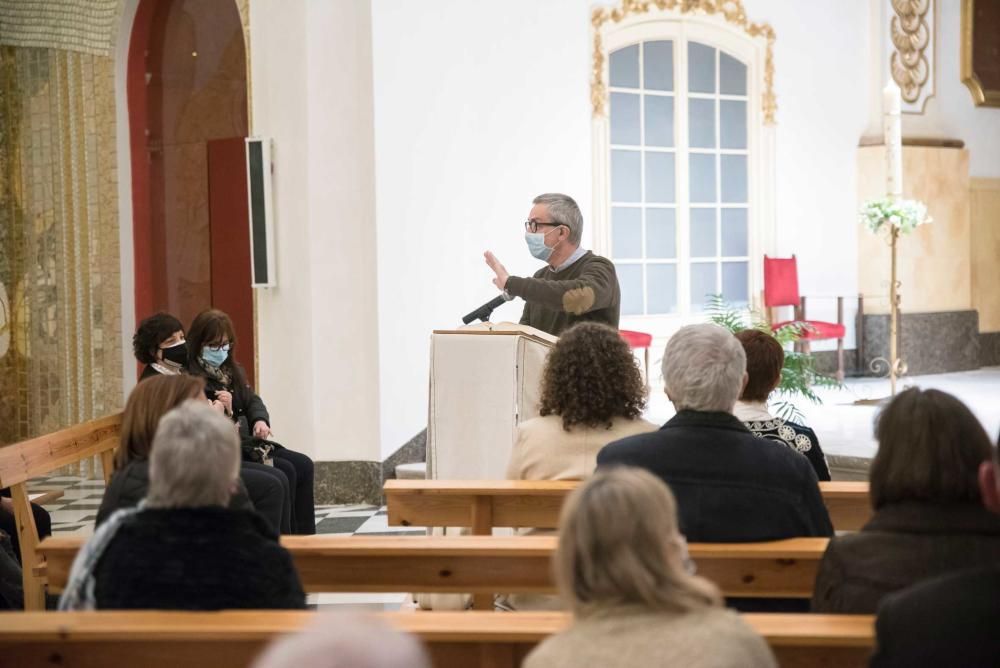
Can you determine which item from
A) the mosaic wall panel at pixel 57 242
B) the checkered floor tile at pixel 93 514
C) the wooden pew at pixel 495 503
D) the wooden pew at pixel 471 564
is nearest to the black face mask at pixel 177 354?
Answer: the checkered floor tile at pixel 93 514

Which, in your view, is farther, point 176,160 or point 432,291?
point 176,160

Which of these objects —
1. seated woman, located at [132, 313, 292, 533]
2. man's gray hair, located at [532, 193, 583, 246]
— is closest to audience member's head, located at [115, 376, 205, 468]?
seated woman, located at [132, 313, 292, 533]

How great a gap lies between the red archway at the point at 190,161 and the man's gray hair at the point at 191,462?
566cm

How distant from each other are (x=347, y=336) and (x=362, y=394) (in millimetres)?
348

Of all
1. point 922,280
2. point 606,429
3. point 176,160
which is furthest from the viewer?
point 922,280

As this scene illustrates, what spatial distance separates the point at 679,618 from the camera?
1.93 meters

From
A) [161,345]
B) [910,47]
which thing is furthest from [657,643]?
[910,47]

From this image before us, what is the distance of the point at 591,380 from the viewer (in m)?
3.87

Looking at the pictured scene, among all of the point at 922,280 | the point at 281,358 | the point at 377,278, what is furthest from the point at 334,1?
the point at 922,280

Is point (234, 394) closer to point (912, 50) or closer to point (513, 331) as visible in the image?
point (513, 331)

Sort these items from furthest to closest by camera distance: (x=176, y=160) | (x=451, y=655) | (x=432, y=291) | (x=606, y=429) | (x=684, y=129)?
(x=684, y=129), (x=176, y=160), (x=432, y=291), (x=606, y=429), (x=451, y=655)

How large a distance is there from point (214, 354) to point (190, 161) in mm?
3164

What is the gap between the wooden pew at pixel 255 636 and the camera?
242 centimetres

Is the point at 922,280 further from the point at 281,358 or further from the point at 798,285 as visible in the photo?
the point at 281,358
